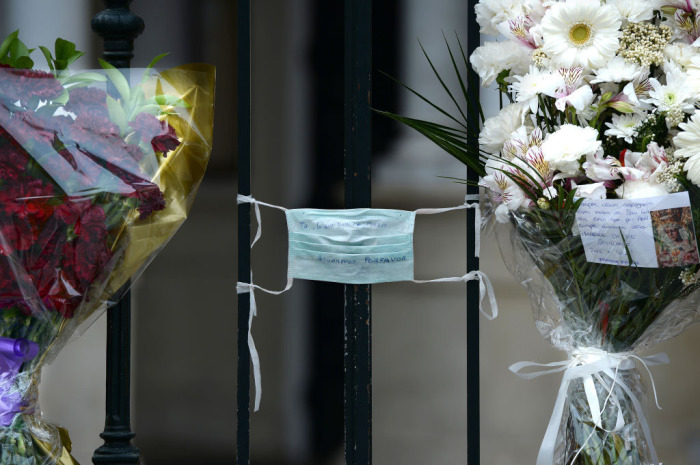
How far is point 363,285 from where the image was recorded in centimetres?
161

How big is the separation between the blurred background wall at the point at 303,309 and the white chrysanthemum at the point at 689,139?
45.1 inches

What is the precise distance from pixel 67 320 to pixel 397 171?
1.29m

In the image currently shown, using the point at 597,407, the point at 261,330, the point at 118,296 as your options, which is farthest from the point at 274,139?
the point at 597,407

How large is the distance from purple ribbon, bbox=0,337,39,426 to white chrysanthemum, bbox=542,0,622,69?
0.90 metres

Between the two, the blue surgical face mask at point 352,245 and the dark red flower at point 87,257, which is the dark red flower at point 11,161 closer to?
the dark red flower at point 87,257

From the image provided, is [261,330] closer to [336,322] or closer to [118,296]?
[336,322]

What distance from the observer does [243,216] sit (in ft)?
5.32

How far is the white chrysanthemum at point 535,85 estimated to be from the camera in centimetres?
133

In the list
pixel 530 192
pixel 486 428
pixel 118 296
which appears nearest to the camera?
pixel 530 192

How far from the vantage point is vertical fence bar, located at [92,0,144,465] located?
1.55m

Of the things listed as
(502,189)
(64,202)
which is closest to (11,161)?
(64,202)

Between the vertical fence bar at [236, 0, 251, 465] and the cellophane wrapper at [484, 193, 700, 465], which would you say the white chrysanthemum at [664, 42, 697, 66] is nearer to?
the cellophane wrapper at [484, 193, 700, 465]

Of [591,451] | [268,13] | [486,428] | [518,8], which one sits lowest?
[486,428]

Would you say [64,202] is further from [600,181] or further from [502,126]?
[600,181]
